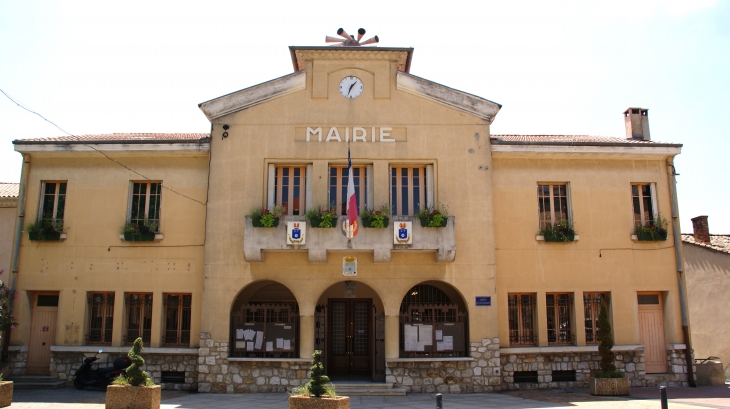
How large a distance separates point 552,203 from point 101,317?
48.4ft

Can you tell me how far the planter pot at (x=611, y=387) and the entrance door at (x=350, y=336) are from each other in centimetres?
688

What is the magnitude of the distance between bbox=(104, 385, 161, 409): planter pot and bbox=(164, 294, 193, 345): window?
4841 millimetres

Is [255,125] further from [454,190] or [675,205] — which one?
[675,205]

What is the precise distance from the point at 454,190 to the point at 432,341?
15.2ft

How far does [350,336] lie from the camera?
1930 cm

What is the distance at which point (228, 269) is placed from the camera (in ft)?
57.3

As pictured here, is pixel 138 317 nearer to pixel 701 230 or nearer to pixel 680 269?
pixel 680 269

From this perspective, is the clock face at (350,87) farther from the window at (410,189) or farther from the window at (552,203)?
the window at (552,203)

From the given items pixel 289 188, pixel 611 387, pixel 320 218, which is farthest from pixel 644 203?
pixel 289 188

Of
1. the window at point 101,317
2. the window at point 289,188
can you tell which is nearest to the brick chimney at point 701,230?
the window at point 289,188

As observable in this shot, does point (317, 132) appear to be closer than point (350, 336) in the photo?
Yes

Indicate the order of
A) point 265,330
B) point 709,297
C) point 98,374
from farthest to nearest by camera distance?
point 709,297
point 265,330
point 98,374

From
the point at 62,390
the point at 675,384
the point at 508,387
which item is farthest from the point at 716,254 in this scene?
the point at 62,390

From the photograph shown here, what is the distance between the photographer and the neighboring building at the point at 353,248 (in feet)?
56.6
